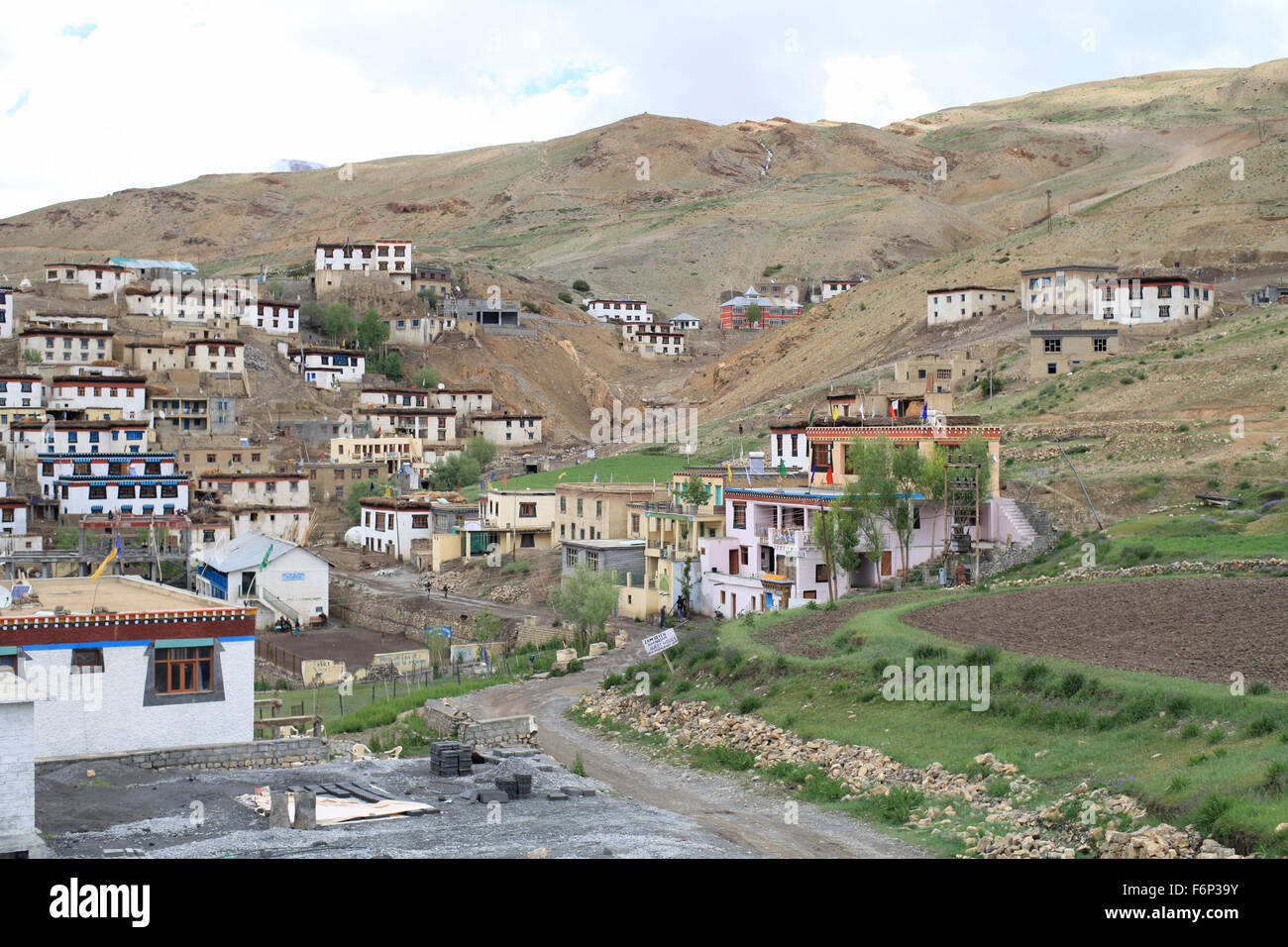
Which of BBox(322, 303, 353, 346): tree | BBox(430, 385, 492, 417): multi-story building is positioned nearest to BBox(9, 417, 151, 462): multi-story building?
BBox(430, 385, 492, 417): multi-story building

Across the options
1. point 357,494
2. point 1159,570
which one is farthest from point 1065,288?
point 1159,570

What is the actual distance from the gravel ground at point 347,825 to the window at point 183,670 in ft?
8.63

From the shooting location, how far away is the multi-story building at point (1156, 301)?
84.5m

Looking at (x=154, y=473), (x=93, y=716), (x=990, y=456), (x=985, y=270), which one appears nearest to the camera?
(x=93, y=716)

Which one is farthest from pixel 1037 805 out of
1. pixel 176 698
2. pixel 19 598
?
pixel 19 598

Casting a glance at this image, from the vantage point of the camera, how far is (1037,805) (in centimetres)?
2134

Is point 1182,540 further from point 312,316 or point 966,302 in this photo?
point 312,316

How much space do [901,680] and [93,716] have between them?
53.2 ft

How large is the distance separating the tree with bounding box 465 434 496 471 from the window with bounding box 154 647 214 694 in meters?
65.0

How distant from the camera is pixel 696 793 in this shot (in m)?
26.7

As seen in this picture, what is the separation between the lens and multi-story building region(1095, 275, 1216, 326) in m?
84.5

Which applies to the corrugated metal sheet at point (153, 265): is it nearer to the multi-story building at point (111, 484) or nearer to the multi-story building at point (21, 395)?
the multi-story building at point (21, 395)

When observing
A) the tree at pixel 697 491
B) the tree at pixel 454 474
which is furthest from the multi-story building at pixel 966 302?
the tree at pixel 697 491

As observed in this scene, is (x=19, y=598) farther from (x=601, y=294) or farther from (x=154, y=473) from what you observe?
(x=601, y=294)
